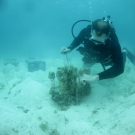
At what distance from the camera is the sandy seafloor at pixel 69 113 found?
149 inches

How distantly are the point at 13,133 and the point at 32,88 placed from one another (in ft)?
9.05

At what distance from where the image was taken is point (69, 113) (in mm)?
4855

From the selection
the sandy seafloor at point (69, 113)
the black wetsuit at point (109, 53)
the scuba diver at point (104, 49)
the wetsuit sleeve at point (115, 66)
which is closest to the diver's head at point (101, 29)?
the scuba diver at point (104, 49)

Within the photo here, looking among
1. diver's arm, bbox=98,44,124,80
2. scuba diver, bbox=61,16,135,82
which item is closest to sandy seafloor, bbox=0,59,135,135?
diver's arm, bbox=98,44,124,80

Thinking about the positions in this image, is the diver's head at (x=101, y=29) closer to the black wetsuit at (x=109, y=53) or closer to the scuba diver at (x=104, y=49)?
the scuba diver at (x=104, y=49)

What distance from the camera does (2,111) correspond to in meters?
4.08

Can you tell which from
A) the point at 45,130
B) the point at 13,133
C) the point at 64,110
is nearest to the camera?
the point at 13,133

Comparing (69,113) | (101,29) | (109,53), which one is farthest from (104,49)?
(69,113)

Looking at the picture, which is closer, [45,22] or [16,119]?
[16,119]

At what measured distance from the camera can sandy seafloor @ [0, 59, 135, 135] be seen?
3.77 meters

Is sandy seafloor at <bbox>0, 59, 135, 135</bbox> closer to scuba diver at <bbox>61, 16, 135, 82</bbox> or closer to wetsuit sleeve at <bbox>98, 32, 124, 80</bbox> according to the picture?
wetsuit sleeve at <bbox>98, 32, 124, 80</bbox>

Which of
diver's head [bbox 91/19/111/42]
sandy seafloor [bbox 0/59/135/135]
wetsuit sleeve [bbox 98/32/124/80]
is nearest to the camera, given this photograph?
sandy seafloor [bbox 0/59/135/135]

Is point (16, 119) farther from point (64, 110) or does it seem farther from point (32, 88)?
point (32, 88)

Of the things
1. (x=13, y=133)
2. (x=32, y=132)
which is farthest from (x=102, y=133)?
(x=13, y=133)
